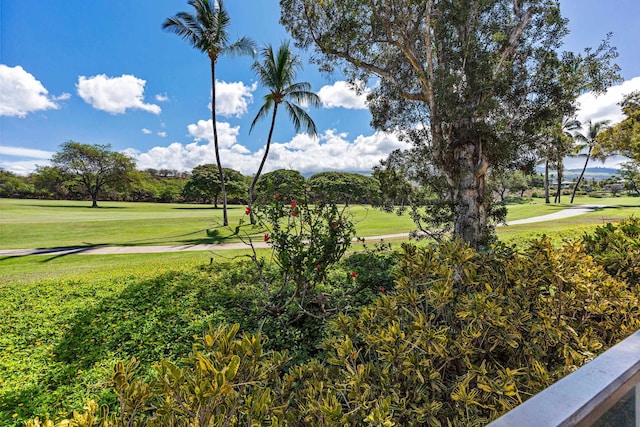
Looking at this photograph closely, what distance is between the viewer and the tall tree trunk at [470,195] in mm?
5238

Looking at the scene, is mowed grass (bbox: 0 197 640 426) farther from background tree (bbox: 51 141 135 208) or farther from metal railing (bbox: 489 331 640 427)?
background tree (bbox: 51 141 135 208)

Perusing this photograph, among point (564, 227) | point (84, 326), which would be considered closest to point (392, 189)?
point (84, 326)

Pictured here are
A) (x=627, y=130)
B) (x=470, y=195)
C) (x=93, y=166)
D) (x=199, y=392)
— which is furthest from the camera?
(x=93, y=166)

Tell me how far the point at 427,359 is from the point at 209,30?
14.5 metres

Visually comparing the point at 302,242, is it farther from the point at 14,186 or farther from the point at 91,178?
the point at 14,186

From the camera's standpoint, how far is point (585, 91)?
5.26 meters

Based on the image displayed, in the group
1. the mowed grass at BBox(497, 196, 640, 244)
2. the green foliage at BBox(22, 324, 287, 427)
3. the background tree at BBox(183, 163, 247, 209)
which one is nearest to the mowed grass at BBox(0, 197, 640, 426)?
the green foliage at BBox(22, 324, 287, 427)

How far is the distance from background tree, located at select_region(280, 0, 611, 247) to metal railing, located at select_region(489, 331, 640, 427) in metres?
4.57

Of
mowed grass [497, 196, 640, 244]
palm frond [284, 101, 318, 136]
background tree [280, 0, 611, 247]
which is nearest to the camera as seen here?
background tree [280, 0, 611, 247]

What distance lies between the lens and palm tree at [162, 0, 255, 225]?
451 inches

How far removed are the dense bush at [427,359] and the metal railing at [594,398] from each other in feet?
1.50

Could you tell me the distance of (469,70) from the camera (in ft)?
15.4

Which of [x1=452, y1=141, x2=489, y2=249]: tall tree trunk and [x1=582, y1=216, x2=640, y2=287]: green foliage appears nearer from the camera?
[x1=582, y1=216, x2=640, y2=287]: green foliage

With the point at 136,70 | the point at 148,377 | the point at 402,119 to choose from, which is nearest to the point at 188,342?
the point at 148,377
